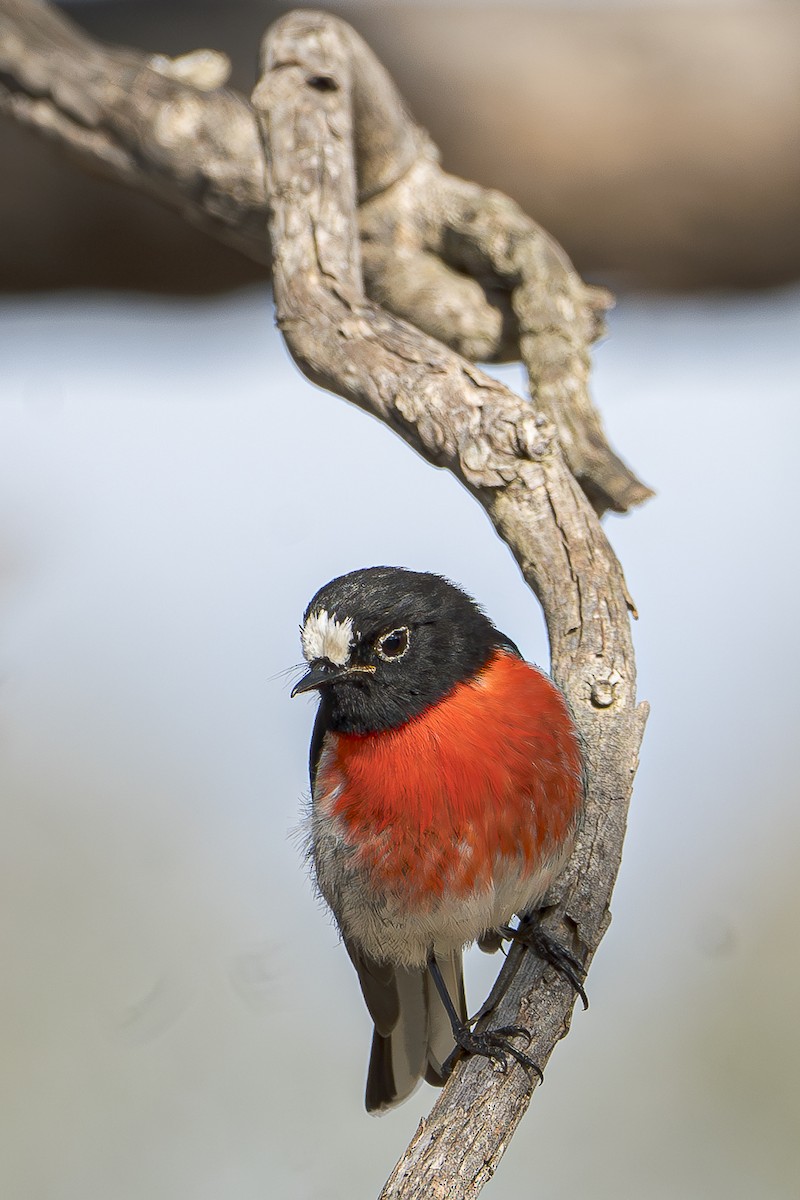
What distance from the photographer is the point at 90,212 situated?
17.0ft

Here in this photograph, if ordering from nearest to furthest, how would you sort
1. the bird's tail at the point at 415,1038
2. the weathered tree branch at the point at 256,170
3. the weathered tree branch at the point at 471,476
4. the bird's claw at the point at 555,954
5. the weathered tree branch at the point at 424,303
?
the weathered tree branch at the point at 471,476, the bird's claw at the point at 555,954, the weathered tree branch at the point at 424,303, the bird's tail at the point at 415,1038, the weathered tree branch at the point at 256,170

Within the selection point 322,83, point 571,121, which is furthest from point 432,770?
point 571,121

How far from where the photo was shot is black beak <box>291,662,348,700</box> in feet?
8.14

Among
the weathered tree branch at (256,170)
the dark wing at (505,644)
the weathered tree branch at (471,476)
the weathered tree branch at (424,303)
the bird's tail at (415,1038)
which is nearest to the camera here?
the weathered tree branch at (471,476)

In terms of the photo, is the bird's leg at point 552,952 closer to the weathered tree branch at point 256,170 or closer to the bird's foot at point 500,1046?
the bird's foot at point 500,1046

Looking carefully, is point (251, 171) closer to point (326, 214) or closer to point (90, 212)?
point (326, 214)

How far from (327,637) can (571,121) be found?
344cm

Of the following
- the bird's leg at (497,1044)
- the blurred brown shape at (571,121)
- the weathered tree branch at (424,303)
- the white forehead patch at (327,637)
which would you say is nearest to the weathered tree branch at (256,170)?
the weathered tree branch at (424,303)

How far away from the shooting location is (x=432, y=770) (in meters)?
2.50

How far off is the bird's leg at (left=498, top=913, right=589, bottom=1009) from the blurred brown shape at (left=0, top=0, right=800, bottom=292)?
12.3 feet

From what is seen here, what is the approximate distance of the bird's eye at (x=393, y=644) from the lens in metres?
2.54

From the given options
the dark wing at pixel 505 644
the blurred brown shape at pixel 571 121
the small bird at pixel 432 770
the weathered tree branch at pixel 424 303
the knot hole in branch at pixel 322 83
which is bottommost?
the small bird at pixel 432 770

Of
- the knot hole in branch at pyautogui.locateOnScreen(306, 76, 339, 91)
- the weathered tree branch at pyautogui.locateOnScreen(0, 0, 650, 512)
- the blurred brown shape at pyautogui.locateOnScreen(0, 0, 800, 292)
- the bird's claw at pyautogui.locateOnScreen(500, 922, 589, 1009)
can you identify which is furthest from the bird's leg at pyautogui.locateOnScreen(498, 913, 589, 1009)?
the blurred brown shape at pyautogui.locateOnScreen(0, 0, 800, 292)

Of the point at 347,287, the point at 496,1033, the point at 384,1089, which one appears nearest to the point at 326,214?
the point at 347,287
